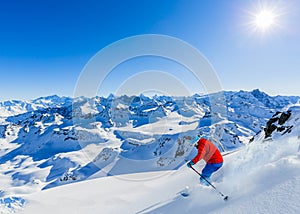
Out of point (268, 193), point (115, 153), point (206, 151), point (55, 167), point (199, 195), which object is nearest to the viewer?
point (268, 193)

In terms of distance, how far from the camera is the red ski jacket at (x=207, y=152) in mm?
6573

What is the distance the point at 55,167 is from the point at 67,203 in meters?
120

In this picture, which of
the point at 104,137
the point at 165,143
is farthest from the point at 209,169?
the point at 104,137

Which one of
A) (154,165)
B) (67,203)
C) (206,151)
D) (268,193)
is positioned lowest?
(154,165)

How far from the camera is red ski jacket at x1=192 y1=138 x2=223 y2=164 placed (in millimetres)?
6573

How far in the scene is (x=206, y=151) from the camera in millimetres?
6703

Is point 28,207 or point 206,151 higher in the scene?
point 206,151

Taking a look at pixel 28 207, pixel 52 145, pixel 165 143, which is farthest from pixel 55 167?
pixel 28 207

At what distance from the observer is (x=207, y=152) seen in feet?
22.2

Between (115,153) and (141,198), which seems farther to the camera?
(115,153)

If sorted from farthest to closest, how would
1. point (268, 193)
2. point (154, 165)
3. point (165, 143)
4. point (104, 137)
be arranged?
point (104, 137)
point (165, 143)
point (154, 165)
point (268, 193)

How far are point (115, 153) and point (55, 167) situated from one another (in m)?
39.0

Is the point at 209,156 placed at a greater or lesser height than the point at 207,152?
lesser

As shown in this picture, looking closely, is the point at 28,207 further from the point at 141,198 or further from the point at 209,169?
the point at 209,169
